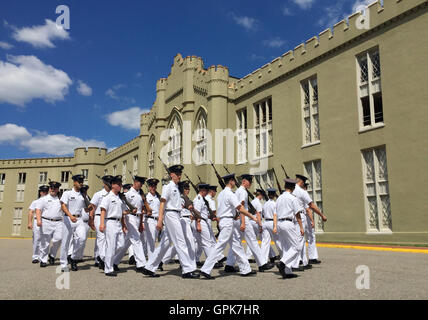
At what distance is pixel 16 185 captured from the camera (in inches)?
1766

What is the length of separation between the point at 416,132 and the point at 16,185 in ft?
144

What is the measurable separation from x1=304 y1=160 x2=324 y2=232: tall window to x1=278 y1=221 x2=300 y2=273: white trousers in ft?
37.2

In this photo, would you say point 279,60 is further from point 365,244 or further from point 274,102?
point 365,244

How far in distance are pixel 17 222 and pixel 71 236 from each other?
39.7m

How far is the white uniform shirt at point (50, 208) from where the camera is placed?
31.3 ft

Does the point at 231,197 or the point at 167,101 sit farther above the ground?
the point at 167,101

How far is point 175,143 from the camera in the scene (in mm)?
28906

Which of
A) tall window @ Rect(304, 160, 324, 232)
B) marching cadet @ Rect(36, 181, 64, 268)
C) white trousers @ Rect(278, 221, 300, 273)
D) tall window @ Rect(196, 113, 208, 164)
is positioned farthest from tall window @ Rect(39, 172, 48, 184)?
white trousers @ Rect(278, 221, 300, 273)

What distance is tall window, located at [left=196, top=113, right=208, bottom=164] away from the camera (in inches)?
985

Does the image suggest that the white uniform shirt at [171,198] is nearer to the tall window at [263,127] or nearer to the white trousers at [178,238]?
the white trousers at [178,238]

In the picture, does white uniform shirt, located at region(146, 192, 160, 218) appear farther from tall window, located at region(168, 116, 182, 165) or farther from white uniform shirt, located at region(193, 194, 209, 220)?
tall window, located at region(168, 116, 182, 165)

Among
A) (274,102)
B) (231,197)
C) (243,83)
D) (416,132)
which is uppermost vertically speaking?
(243,83)

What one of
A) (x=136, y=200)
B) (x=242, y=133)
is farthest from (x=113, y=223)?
A: (x=242, y=133)
